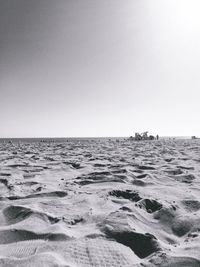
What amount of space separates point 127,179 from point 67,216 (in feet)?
6.13

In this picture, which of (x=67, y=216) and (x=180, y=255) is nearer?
(x=180, y=255)

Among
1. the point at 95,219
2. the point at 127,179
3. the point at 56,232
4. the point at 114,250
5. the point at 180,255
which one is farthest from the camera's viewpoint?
the point at 127,179

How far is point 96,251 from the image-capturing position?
1726mm

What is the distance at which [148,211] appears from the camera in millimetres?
2588

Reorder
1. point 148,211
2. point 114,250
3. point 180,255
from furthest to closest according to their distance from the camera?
point 148,211 → point 114,250 → point 180,255

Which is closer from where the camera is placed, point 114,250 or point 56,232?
point 114,250

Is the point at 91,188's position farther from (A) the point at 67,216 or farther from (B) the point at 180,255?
(B) the point at 180,255

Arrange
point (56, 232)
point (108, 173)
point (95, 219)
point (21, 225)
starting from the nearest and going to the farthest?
point (56, 232), point (21, 225), point (95, 219), point (108, 173)

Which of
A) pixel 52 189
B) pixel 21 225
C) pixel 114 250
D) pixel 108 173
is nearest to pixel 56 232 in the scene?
pixel 21 225

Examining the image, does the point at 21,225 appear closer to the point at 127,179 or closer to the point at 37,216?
the point at 37,216

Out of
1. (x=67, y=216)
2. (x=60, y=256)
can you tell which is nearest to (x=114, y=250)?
(x=60, y=256)

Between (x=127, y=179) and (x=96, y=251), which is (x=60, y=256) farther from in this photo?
(x=127, y=179)

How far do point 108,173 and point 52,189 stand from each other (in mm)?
1434

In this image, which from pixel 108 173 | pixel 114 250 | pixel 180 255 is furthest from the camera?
pixel 108 173
